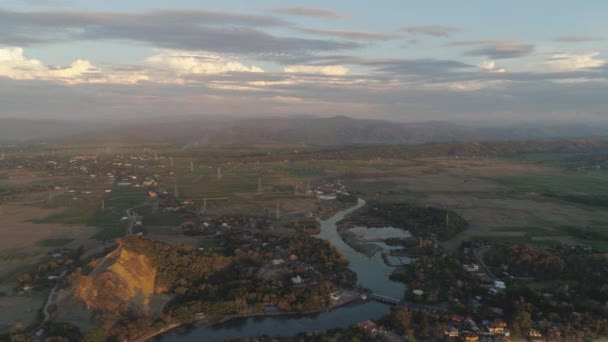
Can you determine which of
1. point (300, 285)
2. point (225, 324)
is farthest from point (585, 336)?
point (225, 324)

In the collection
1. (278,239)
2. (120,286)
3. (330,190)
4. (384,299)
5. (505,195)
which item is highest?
(505,195)

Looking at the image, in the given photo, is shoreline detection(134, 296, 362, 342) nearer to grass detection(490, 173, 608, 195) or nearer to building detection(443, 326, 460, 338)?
building detection(443, 326, 460, 338)

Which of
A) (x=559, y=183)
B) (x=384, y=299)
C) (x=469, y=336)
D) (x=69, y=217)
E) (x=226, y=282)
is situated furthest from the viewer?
(x=559, y=183)

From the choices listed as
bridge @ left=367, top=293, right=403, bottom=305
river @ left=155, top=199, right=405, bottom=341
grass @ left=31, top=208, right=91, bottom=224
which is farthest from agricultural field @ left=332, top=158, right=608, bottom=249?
grass @ left=31, top=208, right=91, bottom=224

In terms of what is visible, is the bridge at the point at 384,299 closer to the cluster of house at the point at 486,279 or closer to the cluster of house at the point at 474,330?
the cluster of house at the point at 474,330

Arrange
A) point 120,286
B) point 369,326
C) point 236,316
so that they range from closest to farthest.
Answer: point 369,326 → point 236,316 → point 120,286

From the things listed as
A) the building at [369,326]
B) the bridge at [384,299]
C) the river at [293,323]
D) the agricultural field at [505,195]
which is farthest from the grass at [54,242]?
the agricultural field at [505,195]

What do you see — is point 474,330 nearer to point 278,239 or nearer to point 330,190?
point 278,239

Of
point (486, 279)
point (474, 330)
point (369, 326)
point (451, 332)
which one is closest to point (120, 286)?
point (369, 326)

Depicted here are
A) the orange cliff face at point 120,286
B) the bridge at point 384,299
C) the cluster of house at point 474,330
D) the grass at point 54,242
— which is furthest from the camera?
the grass at point 54,242
